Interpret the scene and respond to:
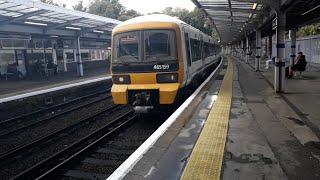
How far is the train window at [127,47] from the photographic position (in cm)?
861

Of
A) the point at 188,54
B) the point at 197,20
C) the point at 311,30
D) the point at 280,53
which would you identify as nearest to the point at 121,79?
the point at 188,54

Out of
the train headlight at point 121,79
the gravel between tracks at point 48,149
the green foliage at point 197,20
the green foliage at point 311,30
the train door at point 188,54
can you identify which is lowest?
the gravel between tracks at point 48,149

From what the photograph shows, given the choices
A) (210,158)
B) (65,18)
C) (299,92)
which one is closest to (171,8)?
(65,18)

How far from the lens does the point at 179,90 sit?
852 centimetres

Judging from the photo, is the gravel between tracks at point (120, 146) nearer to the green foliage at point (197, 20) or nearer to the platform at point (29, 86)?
the platform at point (29, 86)

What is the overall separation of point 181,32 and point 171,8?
299 feet

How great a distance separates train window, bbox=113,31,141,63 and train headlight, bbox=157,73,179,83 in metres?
0.85

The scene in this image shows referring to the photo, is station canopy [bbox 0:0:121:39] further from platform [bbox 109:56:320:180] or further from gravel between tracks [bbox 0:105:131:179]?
platform [bbox 109:56:320:180]

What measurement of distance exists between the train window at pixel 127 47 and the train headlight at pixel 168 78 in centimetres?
85

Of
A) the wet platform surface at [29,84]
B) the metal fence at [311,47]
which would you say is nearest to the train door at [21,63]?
the wet platform surface at [29,84]

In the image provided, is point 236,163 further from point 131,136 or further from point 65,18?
point 65,18

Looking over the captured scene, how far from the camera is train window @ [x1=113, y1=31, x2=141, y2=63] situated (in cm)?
861

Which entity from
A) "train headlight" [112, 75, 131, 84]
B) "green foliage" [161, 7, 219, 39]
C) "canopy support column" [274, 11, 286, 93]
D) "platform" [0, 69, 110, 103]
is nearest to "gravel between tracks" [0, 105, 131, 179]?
"train headlight" [112, 75, 131, 84]

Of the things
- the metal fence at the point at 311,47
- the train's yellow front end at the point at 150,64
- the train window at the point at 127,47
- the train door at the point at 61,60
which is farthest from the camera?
the train door at the point at 61,60
